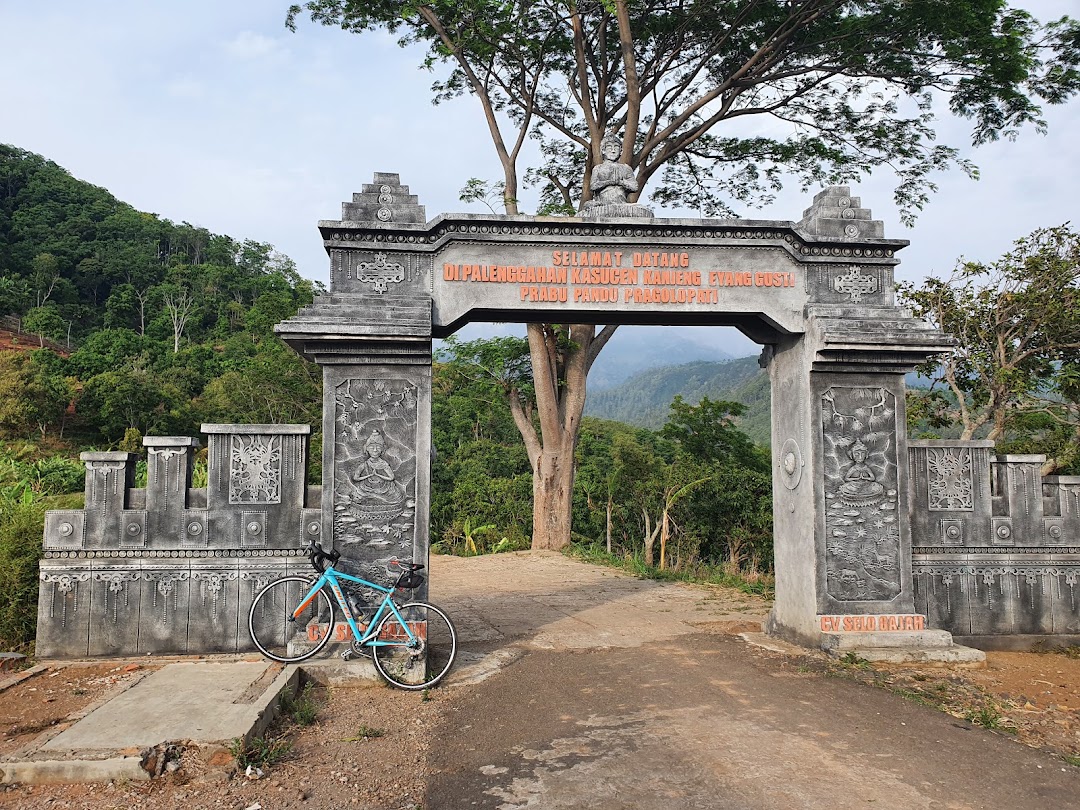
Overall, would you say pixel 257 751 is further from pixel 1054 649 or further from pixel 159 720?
pixel 1054 649

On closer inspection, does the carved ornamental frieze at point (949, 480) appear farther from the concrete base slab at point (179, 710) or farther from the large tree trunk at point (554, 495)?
the large tree trunk at point (554, 495)

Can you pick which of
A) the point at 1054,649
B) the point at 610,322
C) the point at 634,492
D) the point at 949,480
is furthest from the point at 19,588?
the point at 634,492

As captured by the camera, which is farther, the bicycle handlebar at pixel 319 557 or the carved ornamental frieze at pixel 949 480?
the carved ornamental frieze at pixel 949 480

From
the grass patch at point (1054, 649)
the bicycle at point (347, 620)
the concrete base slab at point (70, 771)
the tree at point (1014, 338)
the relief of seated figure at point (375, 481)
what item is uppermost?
the tree at point (1014, 338)

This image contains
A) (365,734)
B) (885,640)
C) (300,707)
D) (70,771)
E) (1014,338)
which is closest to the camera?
(70,771)

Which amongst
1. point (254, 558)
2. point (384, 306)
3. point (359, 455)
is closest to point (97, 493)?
point (254, 558)

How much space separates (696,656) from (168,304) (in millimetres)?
61718

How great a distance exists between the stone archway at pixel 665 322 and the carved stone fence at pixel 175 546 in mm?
576

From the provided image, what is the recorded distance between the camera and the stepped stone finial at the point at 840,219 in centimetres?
712

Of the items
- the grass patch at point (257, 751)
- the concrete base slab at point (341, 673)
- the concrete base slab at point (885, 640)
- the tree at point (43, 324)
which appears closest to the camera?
the grass patch at point (257, 751)

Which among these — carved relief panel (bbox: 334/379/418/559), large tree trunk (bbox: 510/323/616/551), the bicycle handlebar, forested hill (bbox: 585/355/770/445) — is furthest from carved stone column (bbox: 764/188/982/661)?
forested hill (bbox: 585/355/770/445)

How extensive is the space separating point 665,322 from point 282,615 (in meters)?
4.46

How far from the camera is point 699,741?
475 cm

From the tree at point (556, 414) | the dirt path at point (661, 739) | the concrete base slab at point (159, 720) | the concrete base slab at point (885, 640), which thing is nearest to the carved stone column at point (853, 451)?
→ the concrete base slab at point (885, 640)
